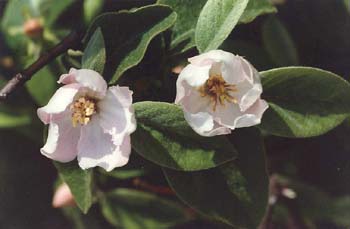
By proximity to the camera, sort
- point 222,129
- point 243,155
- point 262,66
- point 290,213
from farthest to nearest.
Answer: point 290,213 < point 262,66 < point 243,155 < point 222,129

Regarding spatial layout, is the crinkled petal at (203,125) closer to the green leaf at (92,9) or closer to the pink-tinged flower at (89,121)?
the pink-tinged flower at (89,121)

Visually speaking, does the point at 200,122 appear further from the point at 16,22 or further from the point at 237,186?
the point at 16,22

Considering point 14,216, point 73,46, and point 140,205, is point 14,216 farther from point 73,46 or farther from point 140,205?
point 73,46

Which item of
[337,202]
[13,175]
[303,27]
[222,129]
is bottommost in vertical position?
[337,202]

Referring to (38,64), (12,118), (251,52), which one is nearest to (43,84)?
(12,118)

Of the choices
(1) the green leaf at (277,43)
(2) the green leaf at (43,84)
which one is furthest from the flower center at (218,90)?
(2) the green leaf at (43,84)

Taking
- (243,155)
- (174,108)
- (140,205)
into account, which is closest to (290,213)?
(140,205)

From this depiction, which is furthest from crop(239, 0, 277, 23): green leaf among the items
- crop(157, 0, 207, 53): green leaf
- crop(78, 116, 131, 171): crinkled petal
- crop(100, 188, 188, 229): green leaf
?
crop(100, 188, 188, 229): green leaf
